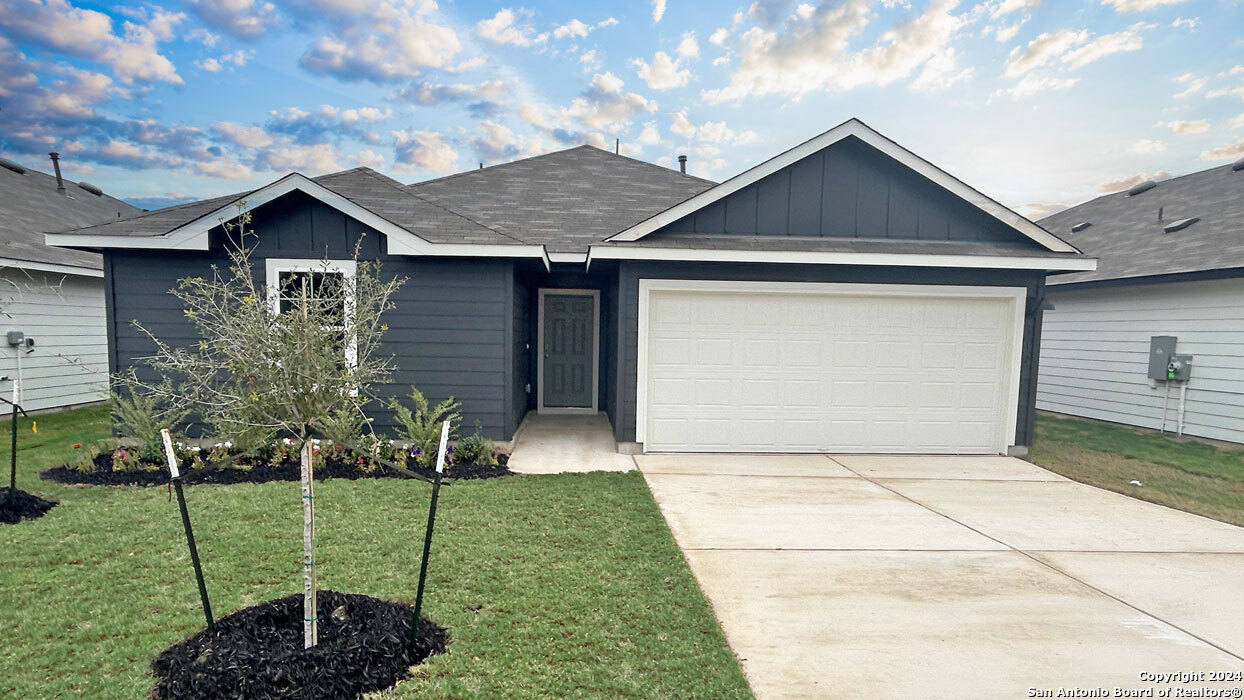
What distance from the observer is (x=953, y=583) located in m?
3.70

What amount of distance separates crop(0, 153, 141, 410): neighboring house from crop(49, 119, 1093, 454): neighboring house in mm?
3665

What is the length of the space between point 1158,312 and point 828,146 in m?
7.02

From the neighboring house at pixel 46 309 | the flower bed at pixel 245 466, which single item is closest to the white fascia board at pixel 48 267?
the neighboring house at pixel 46 309

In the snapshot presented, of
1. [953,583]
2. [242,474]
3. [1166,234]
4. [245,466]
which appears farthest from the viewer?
[1166,234]

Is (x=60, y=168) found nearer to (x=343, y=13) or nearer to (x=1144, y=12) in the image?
(x=343, y=13)

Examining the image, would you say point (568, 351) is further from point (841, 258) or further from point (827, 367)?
point (841, 258)

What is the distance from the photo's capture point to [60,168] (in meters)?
14.9

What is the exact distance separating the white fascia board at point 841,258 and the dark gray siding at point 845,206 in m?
0.56

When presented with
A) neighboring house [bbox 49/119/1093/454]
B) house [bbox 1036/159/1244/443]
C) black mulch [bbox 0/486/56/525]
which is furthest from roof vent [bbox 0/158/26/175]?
house [bbox 1036/159/1244/443]

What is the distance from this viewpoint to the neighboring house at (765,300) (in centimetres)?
696

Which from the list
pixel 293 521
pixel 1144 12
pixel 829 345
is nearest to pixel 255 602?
pixel 293 521

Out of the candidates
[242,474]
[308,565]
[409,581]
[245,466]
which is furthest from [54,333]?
[308,565]

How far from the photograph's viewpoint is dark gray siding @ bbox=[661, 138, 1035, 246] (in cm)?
730

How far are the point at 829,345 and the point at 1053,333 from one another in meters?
7.28
